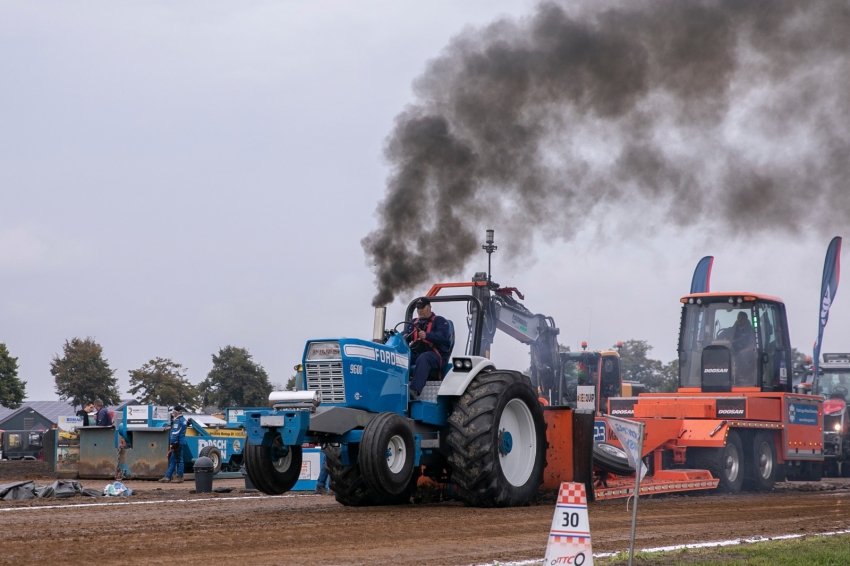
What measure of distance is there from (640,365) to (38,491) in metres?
72.8

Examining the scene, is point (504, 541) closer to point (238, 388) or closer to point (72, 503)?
point (72, 503)

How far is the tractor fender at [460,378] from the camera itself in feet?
38.5

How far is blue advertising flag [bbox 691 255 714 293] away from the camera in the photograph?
22422 mm

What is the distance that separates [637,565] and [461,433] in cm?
421

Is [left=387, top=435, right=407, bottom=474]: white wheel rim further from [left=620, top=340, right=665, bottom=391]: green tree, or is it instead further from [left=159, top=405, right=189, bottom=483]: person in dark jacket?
[left=620, top=340, right=665, bottom=391]: green tree

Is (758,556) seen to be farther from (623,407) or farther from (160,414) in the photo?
(160,414)

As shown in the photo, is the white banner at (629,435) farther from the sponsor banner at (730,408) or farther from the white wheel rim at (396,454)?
the sponsor banner at (730,408)

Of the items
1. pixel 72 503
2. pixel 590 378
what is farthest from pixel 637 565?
pixel 590 378

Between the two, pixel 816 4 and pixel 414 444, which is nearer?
pixel 414 444

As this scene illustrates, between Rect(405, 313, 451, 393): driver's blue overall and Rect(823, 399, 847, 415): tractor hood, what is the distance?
14007mm

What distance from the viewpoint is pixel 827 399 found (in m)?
24.5

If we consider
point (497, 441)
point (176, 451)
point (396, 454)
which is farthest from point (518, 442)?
point (176, 451)

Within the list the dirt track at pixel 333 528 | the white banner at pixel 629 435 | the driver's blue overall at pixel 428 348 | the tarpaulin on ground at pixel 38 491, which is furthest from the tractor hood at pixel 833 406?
the white banner at pixel 629 435

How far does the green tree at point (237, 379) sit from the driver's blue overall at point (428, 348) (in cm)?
3916
